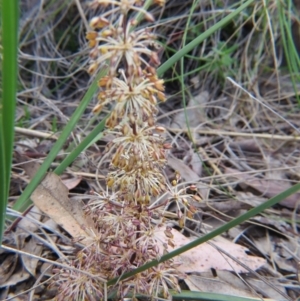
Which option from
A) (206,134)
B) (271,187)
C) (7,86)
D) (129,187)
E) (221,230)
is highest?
(7,86)

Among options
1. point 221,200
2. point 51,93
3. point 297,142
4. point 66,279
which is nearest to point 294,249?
point 221,200

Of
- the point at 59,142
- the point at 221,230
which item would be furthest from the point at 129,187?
the point at 59,142

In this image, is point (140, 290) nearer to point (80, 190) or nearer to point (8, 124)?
point (8, 124)

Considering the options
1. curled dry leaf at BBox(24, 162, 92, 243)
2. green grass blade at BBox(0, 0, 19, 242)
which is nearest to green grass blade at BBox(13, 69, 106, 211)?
curled dry leaf at BBox(24, 162, 92, 243)

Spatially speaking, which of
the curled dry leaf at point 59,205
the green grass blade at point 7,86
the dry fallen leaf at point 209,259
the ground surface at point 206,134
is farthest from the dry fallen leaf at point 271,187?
the green grass blade at point 7,86

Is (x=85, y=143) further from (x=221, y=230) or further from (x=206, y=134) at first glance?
(x=206, y=134)

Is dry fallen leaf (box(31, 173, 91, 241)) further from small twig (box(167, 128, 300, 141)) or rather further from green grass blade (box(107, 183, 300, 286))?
small twig (box(167, 128, 300, 141))

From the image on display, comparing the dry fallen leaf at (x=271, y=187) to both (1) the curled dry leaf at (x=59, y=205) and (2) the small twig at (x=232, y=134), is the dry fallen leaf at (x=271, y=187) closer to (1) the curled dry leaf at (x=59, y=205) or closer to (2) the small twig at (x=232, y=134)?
(2) the small twig at (x=232, y=134)
